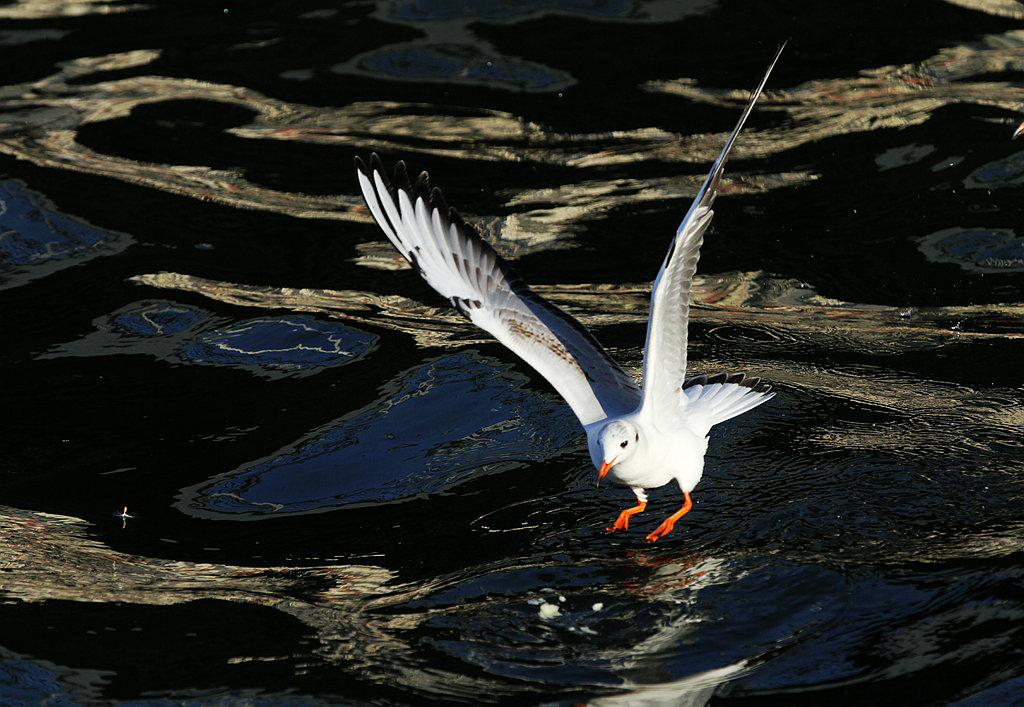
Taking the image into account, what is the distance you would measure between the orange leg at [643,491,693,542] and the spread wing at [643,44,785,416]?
18.7 inches

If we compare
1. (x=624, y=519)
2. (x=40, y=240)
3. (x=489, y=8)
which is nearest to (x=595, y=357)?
(x=624, y=519)

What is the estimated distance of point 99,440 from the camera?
23.1ft

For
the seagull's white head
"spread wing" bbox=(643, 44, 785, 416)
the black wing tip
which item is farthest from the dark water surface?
"spread wing" bbox=(643, 44, 785, 416)

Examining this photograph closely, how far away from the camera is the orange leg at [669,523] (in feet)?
18.7

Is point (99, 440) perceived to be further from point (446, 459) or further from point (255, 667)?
point (255, 667)

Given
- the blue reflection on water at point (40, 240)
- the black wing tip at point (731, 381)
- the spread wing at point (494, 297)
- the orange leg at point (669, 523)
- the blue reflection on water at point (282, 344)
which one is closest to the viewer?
the orange leg at point (669, 523)

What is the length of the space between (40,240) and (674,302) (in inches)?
249

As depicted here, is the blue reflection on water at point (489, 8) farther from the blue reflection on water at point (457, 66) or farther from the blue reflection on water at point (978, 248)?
the blue reflection on water at point (978, 248)

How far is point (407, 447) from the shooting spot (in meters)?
6.86

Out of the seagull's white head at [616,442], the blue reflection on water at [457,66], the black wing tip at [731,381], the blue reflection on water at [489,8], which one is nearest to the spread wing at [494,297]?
the black wing tip at [731,381]

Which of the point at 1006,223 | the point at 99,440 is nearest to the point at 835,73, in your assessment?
the point at 1006,223

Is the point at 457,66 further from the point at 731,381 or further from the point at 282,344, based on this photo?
the point at 731,381

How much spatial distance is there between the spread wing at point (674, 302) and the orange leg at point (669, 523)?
0.47 meters

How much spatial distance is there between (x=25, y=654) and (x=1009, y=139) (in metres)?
9.09
